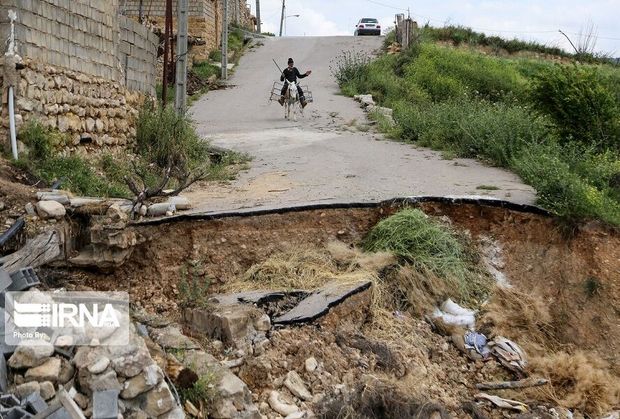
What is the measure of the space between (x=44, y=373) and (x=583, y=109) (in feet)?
33.0

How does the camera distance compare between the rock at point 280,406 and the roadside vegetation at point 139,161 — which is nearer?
the rock at point 280,406

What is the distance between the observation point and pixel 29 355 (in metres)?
3.90

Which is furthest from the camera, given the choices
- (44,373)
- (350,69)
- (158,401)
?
(350,69)

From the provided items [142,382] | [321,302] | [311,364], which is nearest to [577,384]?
[321,302]

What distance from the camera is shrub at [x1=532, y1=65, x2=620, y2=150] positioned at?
11422 millimetres

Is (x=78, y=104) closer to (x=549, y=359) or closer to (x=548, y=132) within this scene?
(x=549, y=359)

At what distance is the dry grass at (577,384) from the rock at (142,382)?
3.56 metres

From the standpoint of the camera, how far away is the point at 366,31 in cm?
3419

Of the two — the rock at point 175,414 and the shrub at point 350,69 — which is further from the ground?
the shrub at point 350,69

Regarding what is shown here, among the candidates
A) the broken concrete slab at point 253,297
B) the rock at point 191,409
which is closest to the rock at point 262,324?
the broken concrete slab at point 253,297

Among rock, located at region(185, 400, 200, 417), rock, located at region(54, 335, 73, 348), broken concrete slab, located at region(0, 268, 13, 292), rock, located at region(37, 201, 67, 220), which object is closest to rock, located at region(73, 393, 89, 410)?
rock, located at region(54, 335, 73, 348)

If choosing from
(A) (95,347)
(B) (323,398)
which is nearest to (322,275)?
(B) (323,398)

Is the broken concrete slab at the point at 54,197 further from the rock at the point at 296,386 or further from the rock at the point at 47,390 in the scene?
the rock at the point at 47,390

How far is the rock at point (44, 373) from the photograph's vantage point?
3.83 meters
